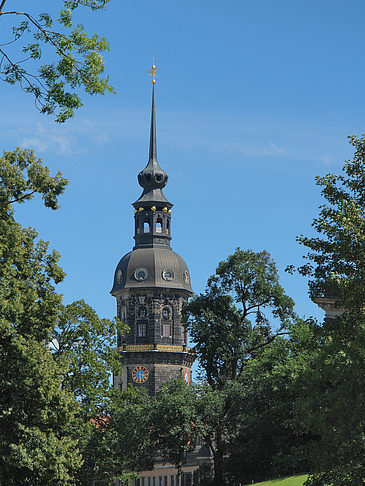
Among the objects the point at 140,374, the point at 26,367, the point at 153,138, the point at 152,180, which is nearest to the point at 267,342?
the point at 26,367

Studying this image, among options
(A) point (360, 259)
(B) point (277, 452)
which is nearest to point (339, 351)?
(A) point (360, 259)

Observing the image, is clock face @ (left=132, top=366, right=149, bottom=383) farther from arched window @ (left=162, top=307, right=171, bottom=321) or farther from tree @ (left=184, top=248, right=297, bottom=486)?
tree @ (left=184, top=248, right=297, bottom=486)

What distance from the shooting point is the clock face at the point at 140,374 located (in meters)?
132

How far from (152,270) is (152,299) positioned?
418cm

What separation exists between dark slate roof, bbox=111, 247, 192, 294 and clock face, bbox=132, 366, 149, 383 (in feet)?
38.6

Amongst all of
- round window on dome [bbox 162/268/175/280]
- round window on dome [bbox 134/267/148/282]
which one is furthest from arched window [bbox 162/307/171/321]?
round window on dome [bbox 134/267/148/282]

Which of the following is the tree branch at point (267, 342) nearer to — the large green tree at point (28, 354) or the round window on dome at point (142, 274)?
the large green tree at point (28, 354)

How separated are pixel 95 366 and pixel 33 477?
1465cm

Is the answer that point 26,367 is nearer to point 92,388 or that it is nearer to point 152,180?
point 92,388

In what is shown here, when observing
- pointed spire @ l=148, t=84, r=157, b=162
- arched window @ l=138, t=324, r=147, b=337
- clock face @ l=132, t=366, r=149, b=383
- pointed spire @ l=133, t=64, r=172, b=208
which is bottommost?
clock face @ l=132, t=366, r=149, b=383

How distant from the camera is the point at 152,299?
137 meters

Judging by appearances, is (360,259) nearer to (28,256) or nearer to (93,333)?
(28,256)

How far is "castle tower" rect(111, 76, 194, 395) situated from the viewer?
134 metres

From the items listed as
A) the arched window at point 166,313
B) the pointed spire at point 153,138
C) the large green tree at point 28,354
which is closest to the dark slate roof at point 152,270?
the arched window at point 166,313
